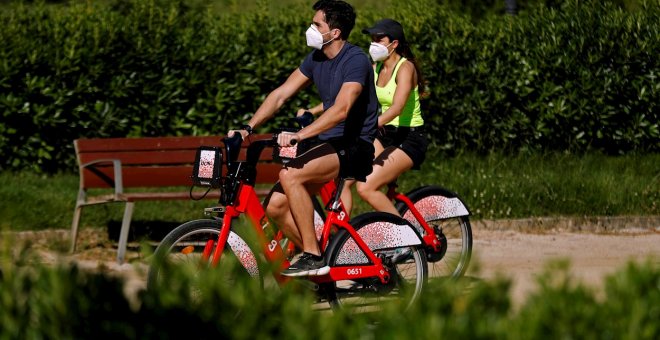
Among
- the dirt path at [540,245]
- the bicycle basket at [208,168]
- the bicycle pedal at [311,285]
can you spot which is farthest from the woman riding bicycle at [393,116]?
the bicycle basket at [208,168]

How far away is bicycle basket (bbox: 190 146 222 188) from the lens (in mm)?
6965

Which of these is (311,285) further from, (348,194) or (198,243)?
(348,194)

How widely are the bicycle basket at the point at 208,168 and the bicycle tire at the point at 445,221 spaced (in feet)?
6.56

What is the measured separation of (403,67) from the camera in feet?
28.6

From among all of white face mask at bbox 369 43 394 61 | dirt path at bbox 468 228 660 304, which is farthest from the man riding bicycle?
dirt path at bbox 468 228 660 304

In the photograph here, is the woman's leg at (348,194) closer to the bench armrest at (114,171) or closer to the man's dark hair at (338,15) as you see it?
the man's dark hair at (338,15)

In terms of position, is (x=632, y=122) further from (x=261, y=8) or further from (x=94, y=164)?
(x=94, y=164)

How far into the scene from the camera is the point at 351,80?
23.3ft

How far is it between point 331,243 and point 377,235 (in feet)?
1.02

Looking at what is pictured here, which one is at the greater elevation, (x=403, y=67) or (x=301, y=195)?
(x=403, y=67)

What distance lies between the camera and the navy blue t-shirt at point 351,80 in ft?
23.6

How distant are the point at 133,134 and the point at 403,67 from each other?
421 cm

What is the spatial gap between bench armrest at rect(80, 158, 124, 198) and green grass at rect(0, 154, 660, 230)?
0.64m

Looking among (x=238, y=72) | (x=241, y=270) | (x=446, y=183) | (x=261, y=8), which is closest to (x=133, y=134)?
Result: (x=238, y=72)
